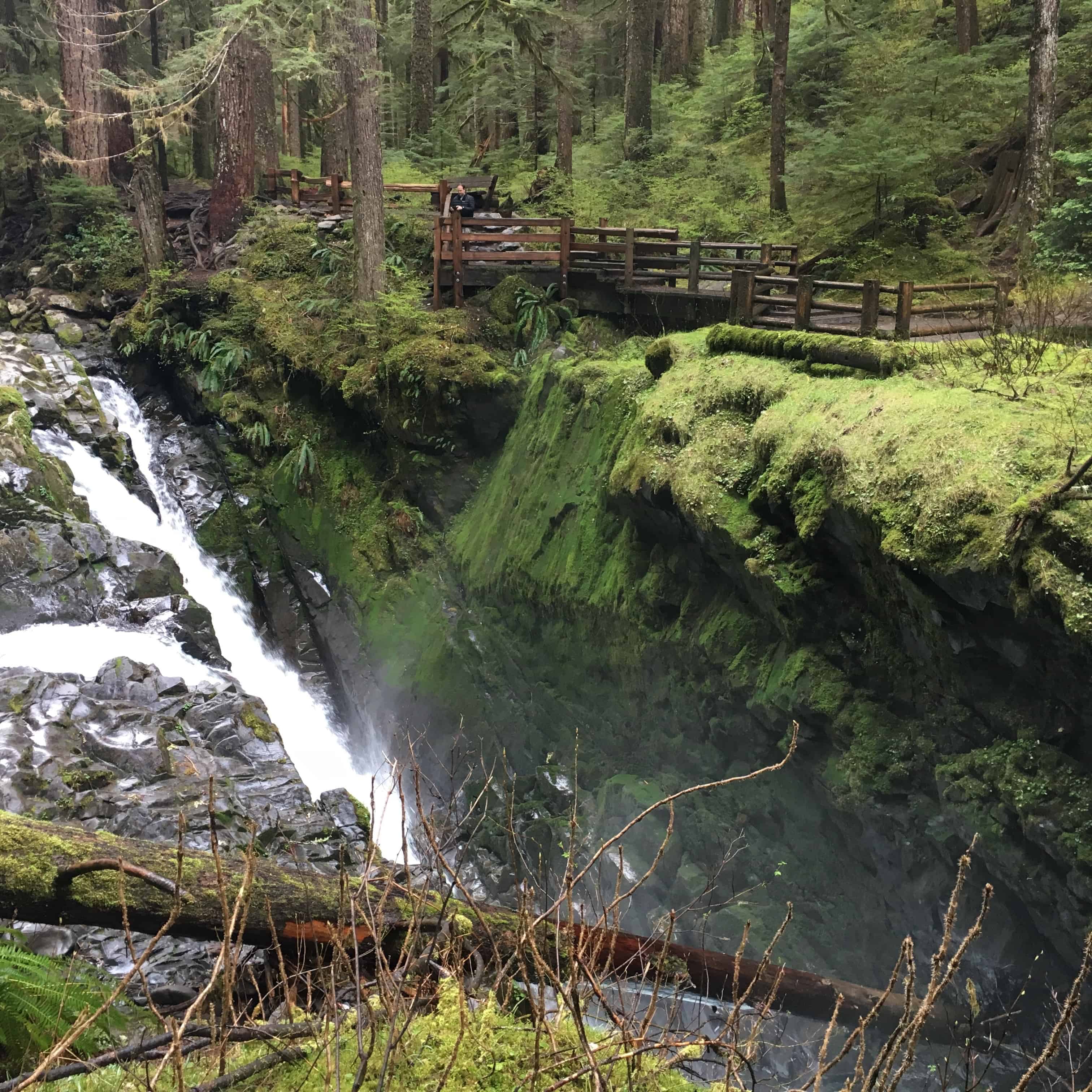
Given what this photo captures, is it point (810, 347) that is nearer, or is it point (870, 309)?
point (870, 309)

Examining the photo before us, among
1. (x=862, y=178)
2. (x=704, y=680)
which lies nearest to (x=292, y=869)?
(x=704, y=680)

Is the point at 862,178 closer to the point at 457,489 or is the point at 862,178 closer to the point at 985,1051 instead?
the point at 457,489

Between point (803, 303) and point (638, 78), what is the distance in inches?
581

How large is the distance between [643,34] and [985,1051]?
22.0 meters

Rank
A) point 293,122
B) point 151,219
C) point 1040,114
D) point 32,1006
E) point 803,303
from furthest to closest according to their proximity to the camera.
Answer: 1. point 293,122
2. point 151,219
3. point 1040,114
4. point 803,303
5. point 32,1006

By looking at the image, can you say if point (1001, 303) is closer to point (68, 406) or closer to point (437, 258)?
point (437, 258)

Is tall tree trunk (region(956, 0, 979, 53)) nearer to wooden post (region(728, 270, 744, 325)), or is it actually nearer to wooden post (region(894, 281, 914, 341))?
wooden post (region(728, 270, 744, 325))

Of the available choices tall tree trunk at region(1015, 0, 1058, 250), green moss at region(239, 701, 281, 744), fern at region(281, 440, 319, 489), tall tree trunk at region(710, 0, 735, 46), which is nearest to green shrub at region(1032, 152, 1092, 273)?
tall tree trunk at region(1015, 0, 1058, 250)

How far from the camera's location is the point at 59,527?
11602mm

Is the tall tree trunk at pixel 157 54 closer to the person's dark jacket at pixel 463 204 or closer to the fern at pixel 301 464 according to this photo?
the person's dark jacket at pixel 463 204

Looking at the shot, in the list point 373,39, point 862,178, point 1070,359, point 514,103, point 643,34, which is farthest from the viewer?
point 514,103

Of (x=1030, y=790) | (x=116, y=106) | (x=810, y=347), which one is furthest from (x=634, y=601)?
(x=116, y=106)

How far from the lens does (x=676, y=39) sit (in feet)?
86.6

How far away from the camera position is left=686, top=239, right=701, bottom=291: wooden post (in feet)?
A: 42.2
